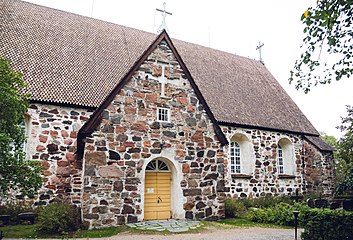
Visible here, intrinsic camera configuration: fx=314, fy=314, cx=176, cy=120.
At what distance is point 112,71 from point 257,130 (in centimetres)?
829

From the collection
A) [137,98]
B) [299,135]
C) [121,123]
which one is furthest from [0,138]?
[299,135]

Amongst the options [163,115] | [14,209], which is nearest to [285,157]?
[163,115]

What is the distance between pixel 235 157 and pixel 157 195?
6689mm

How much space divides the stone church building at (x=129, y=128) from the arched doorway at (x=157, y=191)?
36 mm

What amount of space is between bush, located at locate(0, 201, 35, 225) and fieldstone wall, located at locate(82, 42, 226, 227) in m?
2.82

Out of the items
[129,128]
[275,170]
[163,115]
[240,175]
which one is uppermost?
[163,115]

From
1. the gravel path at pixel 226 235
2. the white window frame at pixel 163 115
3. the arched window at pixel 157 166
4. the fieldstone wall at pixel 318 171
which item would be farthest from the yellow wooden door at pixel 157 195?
the fieldstone wall at pixel 318 171

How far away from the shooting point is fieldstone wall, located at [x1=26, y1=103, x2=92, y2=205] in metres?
11.8

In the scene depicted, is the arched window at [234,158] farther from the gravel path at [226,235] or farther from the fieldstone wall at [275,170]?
the gravel path at [226,235]

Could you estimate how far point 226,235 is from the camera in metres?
9.13

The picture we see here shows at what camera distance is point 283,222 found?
1150 centimetres

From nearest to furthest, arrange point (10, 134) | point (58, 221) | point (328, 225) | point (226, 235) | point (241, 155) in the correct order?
1. point (328, 225)
2. point (10, 134)
3. point (226, 235)
4. point (58, 221)
5. point (241, 155)

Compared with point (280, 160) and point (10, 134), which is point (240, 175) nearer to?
point (280, 160)

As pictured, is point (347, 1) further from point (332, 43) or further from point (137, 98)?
point (137, 98)
